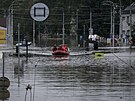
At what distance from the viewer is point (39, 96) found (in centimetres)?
1241

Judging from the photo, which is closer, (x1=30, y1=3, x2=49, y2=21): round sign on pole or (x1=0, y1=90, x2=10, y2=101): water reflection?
(x1=0, y1=90, x2=10, y2=101): water reflection

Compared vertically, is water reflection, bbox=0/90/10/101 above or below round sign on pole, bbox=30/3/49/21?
below

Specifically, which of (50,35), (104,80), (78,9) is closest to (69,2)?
(78,9)

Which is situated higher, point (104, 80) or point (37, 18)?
point (37, 18)

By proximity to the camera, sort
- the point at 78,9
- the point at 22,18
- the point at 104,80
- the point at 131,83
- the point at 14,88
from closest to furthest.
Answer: the point at 14,88, the point at 131,83, the point at 104,80, the point at 78,9, the point at 22,18

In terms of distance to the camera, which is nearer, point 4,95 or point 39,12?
point 4,95

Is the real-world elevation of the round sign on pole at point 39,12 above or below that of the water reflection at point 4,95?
above

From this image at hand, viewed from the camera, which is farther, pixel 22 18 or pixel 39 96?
pixel 22 18

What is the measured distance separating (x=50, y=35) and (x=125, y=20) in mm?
17907

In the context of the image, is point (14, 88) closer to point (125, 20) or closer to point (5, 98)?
point (5, 98)

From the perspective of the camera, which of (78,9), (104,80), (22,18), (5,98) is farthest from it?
(22,18)

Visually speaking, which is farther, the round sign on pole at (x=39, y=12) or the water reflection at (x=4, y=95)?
the round sign on pole at (x=39, y=12)

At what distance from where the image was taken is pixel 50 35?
106m

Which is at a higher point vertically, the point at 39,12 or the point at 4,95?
the point at 39,12
